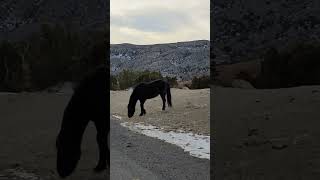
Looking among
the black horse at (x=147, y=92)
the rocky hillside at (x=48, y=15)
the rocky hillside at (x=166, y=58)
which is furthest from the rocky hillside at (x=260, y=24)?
the black horse at (x=147, y=92)

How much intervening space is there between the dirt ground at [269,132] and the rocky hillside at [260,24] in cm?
42

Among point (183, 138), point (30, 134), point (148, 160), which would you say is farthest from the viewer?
point (183, 138)

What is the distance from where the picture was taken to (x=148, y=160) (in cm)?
546

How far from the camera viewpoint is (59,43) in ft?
12.8

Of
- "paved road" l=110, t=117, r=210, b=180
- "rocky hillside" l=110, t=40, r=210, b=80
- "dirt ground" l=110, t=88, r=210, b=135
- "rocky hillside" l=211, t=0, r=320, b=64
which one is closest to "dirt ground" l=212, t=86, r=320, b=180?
"rocky hillside" l=211, t=0, r=320, b=64

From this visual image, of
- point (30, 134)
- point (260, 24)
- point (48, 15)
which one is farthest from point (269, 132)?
point (48, 15)

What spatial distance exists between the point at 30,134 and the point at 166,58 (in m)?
2.84

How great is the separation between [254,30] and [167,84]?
241 centimetres

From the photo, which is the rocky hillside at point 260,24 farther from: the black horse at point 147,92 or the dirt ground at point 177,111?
the black horse at point 147,92

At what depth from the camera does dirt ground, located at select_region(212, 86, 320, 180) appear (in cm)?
380

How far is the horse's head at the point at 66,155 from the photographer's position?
392 cm

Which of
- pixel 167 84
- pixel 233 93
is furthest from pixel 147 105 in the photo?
pixel 233 93

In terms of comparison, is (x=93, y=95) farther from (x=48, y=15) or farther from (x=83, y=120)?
(x=48, y=15)

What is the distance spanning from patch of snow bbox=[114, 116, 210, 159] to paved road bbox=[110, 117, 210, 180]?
0.07 metres
